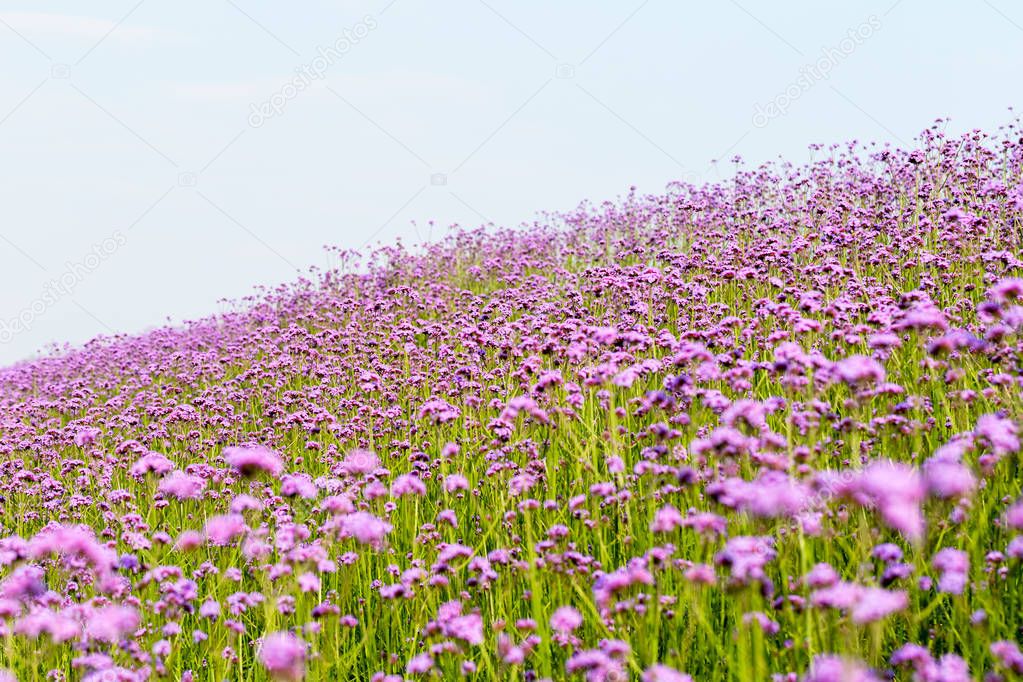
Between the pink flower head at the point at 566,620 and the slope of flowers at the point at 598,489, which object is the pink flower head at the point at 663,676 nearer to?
the slope of flowers at the point at 598,489

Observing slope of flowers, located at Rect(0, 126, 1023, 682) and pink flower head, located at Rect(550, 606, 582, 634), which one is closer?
pink flower head, located at Rect(550, 606, 582, 634)

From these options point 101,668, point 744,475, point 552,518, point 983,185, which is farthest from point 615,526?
point 983,185

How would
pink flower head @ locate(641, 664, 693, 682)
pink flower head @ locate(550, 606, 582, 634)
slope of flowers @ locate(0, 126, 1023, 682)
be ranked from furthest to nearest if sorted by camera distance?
slope of flowers @ locate(0, 126, 1023, 682)
pink flower head @ locate(550, 606, 582, 634)
pink flower head @ locate(641, 664, 693, 682)

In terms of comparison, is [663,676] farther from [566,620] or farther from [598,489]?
→ [598,489]

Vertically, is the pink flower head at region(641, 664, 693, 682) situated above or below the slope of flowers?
below

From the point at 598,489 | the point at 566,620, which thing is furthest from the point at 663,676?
the point at 598,489

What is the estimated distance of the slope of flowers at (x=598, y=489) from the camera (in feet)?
12.6

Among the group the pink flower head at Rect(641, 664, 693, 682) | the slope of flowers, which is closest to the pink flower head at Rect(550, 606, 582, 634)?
the slope of flowers

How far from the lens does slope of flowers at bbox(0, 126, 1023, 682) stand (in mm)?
3842

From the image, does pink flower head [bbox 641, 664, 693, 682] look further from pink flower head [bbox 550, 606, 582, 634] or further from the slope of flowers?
pink flower head [bbox 550, 606, 582, 634]

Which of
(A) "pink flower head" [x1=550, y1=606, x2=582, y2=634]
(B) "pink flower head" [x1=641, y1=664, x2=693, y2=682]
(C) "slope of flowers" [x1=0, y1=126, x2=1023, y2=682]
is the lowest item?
(B) "pink flower head" [x1=641, y1=664, x2=693, y2=682]

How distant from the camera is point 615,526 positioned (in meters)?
5.82

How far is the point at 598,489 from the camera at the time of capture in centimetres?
491

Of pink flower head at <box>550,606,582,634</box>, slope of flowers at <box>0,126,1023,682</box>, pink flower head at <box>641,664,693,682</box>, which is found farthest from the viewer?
slope of flowers at <box>0,126,1023,682</box>
